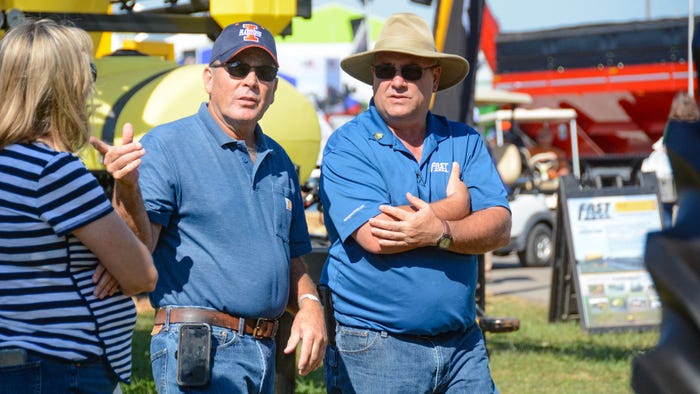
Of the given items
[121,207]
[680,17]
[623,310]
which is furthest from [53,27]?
[680,17]

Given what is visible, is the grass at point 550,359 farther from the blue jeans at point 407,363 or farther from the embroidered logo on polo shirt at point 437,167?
the embroidered logo on polo shirt at point 437,167

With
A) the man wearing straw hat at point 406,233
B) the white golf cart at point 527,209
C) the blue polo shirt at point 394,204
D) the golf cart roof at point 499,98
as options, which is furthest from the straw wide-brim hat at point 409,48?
the golf cart roof at point 499,98

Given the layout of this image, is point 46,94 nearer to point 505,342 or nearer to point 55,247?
point 55,247

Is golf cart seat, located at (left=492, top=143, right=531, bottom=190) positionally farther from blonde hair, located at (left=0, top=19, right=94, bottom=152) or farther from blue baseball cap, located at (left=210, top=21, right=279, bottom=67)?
blonde hair, located at (left=0, top=19, right=94, bottom=152)

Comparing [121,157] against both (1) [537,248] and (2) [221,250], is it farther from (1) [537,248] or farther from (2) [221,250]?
(1) [537,248]

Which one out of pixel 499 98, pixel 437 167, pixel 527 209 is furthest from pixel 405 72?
pixel 499 98

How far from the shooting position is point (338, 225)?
13.2 ft

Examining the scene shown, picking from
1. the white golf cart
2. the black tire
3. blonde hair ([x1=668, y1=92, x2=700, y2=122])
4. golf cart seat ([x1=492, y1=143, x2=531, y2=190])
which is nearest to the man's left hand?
blonde hair ([x1=668, y1=92, x2=700, y2=122])

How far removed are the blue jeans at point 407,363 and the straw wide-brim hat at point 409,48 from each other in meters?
1.09

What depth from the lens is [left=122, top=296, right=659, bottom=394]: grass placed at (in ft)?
24.4

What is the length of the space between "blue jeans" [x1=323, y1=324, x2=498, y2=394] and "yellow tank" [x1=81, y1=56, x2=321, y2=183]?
9.65 feet

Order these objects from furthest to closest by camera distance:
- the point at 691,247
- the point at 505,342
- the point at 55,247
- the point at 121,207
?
the point at 505,342, the point at 121,207, the point at 55,247, the point at 691,247

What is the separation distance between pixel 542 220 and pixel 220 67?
45.3 ft

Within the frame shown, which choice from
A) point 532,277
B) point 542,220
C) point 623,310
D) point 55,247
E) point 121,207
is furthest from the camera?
point 542,220
